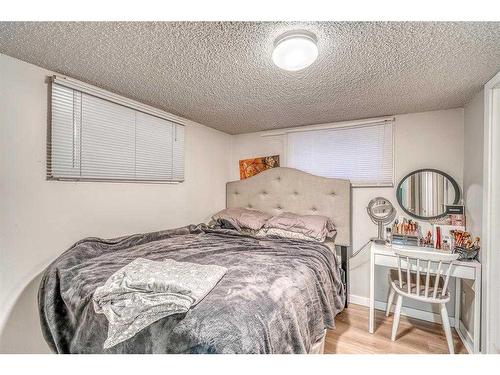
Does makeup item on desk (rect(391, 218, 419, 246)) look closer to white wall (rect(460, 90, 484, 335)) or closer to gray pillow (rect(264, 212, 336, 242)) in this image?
white wall (rect(460, 90, 484, 335))

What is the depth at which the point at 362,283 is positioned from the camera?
2.62 metres

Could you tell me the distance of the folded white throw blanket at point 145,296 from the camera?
0.97m

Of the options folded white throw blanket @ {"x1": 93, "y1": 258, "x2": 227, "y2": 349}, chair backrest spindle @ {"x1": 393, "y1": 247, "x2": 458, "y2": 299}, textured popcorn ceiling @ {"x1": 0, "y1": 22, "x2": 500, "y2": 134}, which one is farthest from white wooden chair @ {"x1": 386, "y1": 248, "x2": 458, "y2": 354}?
folded white throw blanket @ {"x1": 93, "y1": 258, "x2": 227, "y2": 349}

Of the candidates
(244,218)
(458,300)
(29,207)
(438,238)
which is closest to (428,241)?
(438,238)

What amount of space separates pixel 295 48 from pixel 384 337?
2309 millimetres

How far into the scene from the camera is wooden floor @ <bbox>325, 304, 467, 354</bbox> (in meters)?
1.83

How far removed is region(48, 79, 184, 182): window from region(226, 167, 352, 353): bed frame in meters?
0.92

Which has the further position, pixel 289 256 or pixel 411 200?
pixel 411 200

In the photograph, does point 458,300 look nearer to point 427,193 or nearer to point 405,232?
point 405,232

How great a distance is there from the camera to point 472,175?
1.96m

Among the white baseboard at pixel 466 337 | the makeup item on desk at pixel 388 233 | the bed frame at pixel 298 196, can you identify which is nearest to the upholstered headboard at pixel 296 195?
the bed frame at pixel 298 196
